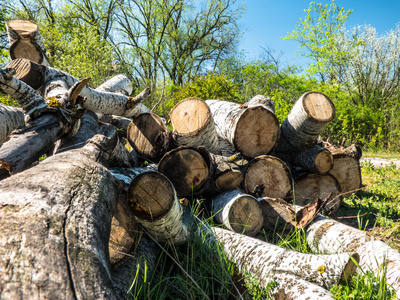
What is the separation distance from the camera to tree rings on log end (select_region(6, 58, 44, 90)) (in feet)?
11.1

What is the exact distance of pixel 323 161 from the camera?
3486mm

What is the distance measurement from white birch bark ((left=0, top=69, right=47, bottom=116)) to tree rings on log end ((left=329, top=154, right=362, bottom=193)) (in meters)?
3.92

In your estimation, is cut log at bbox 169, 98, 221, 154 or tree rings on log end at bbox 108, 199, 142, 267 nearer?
tree rings on log end at bbox 108, 199, 142, 267

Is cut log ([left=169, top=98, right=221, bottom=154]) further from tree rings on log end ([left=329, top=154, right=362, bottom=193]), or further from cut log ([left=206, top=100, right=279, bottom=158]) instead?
tree rings on log end ([left=329, top=154, right=362, bottom=193])

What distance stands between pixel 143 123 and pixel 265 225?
190cm

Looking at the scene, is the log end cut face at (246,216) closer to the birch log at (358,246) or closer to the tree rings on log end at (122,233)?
the birch log at (358,246)

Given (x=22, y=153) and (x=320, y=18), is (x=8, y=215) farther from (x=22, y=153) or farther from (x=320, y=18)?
(x=320, y=18)

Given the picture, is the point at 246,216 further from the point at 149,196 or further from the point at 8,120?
the point at 8,120

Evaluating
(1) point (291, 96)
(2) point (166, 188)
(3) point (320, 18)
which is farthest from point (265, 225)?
(3) point (320, 18)

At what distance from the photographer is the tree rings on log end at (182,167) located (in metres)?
2.75

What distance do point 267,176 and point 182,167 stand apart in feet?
3.46

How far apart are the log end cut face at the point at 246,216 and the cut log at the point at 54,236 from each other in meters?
1.44

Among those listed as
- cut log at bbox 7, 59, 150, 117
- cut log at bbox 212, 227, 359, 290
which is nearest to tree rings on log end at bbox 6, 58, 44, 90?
cut log at bbox 7, 59, 150, 117

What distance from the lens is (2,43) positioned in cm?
1415
